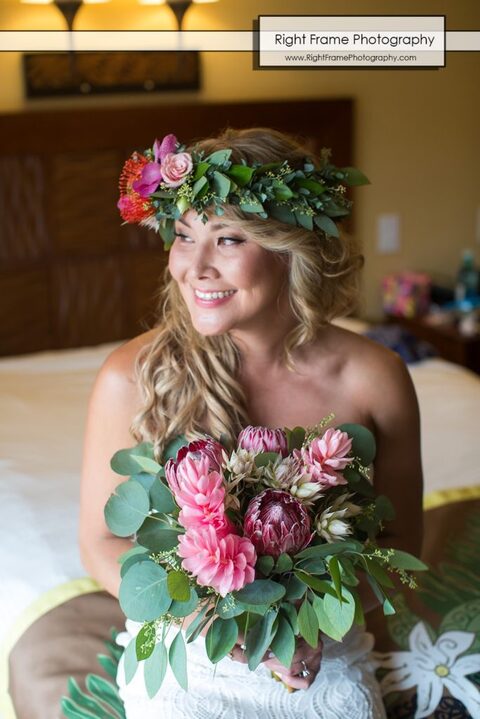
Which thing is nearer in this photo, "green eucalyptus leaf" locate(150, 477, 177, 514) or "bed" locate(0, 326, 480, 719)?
"green eucalyptus leaf" locate(150, 477, 177, 514)

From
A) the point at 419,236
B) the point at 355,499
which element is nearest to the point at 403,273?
the point at 419,236

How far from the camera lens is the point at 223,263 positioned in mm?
1640

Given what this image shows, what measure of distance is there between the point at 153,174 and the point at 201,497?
622 mm

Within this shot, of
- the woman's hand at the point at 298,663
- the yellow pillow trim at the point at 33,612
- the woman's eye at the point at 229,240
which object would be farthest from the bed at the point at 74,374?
the woman's eye at the point at 229,240

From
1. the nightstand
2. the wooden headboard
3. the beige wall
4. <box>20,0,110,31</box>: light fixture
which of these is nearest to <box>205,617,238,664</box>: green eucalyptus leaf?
<box>20,0,110,31</box>: light fixture

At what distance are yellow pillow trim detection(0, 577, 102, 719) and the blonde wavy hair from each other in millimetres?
404

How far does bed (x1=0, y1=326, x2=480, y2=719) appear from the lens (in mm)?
1960

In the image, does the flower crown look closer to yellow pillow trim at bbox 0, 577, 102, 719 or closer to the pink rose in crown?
the pink rose in crown

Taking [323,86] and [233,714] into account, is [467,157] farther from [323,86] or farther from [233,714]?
[233,714]

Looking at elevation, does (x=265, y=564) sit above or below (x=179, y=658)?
above

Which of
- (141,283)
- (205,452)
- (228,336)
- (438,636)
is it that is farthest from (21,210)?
(205,452)

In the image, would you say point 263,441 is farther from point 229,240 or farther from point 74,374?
point 74,374

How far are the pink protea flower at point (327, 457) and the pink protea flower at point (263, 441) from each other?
0.04 metres

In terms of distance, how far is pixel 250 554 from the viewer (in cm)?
129
